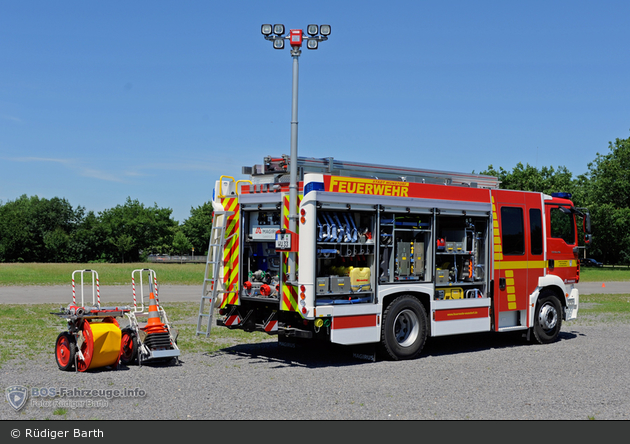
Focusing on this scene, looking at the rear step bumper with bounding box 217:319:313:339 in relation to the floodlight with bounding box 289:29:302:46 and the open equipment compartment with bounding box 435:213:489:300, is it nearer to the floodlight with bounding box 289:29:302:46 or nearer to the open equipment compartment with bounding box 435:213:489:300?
the open equipment compartment with bounding box 435:213:489:300

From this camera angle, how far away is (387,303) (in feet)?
36.7

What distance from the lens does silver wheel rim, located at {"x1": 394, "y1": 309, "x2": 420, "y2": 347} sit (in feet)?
37.2

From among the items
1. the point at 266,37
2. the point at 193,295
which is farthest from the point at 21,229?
the point at 266,37

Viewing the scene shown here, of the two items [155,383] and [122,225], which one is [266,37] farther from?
[122,225]

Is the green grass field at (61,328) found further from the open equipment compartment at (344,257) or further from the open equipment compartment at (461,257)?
the open equipment compartment at (461,257)

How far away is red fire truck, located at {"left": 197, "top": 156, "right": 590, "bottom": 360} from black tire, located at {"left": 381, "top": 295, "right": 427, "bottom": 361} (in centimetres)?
2

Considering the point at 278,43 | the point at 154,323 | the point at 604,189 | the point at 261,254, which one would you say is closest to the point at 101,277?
the point at 261,254

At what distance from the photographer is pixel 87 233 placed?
11244cm

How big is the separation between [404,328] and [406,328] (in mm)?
50

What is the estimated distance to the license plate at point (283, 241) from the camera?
33.8 feet

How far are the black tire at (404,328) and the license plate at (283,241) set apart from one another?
2.06 m

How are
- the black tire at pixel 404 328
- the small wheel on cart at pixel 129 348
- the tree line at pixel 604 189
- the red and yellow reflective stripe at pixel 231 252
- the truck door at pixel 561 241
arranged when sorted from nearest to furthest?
the small wheel on cart at pixel 129 348, the black tire at pixel 404 328, the red and yellow reflective stripe at pixel 231 252, the truck door at pixel 561 241, the tree line at pixel 604 189

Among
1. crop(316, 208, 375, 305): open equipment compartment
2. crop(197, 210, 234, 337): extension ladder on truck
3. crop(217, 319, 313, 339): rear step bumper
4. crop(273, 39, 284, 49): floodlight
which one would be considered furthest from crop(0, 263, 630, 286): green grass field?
crop(316, 208, 375, 305): open equipment compartment

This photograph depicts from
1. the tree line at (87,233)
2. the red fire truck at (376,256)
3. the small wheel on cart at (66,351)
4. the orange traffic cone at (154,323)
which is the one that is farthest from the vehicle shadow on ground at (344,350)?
the tree line at (87,233)
